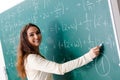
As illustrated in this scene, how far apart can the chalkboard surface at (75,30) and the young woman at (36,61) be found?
13cm

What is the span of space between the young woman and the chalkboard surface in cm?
13

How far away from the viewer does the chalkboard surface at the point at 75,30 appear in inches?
90.0

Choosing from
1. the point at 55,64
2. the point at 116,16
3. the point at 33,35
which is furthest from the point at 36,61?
the point at 116,16

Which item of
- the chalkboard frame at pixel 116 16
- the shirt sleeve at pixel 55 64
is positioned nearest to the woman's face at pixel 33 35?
the shirt sleeve at pixel 55 64

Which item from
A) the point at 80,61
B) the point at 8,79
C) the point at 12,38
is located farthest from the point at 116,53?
the point at 8,79

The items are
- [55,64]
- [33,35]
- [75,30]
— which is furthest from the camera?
[33,35]

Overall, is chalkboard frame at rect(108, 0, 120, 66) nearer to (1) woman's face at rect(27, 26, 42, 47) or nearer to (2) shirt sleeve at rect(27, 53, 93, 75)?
(2) shirt sleeve at rect(27, 53, 93, 75)

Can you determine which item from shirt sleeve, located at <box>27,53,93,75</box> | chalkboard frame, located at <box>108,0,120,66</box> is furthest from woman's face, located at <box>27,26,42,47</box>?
chalkboard frame, located at <box>108,0,120,66</box>

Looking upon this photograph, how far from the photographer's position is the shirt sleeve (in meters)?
2.39

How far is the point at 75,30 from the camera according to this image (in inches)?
101

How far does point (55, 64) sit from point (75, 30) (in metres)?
0.41

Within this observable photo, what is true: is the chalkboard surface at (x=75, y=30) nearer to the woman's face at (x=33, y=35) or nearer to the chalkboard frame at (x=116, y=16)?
the chalkboard frame at (x=116, y=16)

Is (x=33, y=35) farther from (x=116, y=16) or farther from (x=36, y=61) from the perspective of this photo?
(x=116, y=16)

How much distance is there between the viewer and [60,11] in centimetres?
271
